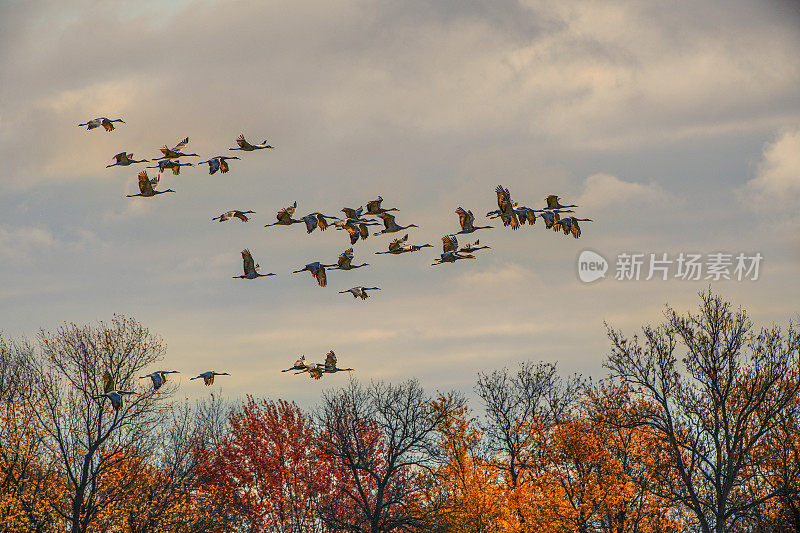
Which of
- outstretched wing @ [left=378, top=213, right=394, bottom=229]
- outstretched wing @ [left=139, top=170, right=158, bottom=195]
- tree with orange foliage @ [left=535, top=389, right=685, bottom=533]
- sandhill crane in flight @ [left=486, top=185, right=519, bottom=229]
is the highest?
outstretched wing @ [left=139, top=170, right=158, bottom=195]

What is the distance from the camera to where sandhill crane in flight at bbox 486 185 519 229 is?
61.6ft

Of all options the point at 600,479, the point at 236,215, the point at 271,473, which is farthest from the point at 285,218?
the point at 271,473

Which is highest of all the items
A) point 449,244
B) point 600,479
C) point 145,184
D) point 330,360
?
point 145,184

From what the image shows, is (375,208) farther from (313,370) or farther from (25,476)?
(25,476)

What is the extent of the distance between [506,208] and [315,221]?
4405mm

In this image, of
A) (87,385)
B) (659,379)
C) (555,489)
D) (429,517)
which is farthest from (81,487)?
(659,379)

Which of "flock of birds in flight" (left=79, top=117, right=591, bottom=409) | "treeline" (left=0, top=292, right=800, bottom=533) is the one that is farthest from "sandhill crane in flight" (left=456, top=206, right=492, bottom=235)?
Result: "treeline" (left=0, top=292, right=800, bottom=533)

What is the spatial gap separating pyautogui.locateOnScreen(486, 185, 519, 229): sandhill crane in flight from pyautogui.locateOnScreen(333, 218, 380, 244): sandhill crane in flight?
3308 mm

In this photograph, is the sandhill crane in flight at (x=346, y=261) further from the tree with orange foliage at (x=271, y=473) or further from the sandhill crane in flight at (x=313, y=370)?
→ the tree with orange foliage at (x=271, y=473)

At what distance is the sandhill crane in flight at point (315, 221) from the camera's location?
19.2 m

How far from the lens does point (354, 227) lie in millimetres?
20688

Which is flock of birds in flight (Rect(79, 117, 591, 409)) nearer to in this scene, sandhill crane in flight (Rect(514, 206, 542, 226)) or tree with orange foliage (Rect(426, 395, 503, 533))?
sandhill crane in flight (Rect(514, 206, 542, 226))

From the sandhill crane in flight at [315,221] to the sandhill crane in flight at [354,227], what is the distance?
0.29 meters

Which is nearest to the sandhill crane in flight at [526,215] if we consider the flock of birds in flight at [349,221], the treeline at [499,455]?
the flock of birds in flight at [349,221]
